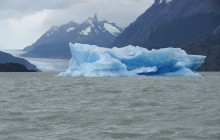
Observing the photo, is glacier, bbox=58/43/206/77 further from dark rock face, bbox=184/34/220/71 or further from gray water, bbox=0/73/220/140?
dark rock face, bbox=184/34/220/71

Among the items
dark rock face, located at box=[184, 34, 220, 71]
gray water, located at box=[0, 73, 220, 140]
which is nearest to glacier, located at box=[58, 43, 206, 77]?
gray water, located at box=[0, 73, 220, 140]

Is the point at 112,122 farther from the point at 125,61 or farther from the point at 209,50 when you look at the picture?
the point at 209,50

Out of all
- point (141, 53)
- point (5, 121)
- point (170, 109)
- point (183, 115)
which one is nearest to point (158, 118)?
point (183, 115)

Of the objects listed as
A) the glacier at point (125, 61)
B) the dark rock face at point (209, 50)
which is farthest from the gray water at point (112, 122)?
the dark rock face at point (209, 50)

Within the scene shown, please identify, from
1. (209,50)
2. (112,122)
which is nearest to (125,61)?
(112,122)

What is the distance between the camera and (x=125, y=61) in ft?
203

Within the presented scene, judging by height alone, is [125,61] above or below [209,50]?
below

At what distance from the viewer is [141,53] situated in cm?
5953

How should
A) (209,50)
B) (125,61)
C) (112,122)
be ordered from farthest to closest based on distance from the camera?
(209,50) → (125,61) → (112,122)

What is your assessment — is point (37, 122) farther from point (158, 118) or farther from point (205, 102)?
point (205, 102)

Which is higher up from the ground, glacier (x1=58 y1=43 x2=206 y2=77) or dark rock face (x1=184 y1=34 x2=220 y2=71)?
dark rock face (x1=184 y1=34 x2=220 y2=71)

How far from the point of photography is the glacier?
57691 mm

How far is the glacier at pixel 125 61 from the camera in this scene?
189ft

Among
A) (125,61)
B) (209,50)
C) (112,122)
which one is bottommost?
(112,122)
